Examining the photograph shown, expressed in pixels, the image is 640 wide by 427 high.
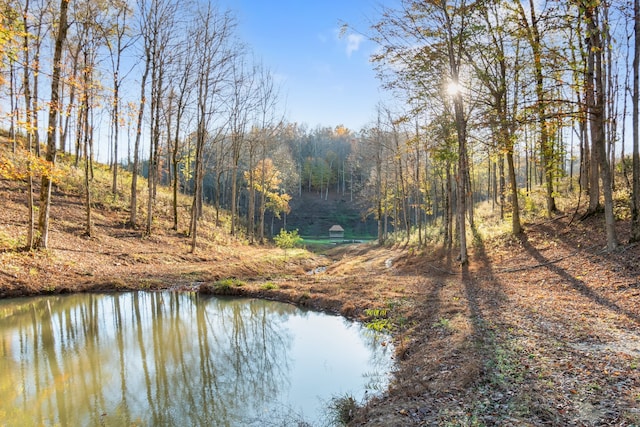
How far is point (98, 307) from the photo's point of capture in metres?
11.6

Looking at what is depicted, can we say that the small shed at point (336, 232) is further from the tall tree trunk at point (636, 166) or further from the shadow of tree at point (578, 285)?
the tall tree trunk at point (636, 166)

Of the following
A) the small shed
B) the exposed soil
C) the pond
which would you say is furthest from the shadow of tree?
the small shed

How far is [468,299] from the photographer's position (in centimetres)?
995

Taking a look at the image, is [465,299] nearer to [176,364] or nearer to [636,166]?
[636,166]

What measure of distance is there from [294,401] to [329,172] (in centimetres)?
7420

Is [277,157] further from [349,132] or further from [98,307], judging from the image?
[349,132]

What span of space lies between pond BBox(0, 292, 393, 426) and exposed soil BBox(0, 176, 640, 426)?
1012mm

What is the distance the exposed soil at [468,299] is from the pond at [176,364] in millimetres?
1012

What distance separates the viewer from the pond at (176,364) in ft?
17.9

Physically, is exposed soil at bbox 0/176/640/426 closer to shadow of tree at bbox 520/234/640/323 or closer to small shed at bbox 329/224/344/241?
shadow of tree at bbox 520/234/640/323

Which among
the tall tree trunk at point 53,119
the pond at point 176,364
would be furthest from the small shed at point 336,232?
the pond at point 176,364

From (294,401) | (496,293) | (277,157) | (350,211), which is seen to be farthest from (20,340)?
(350,211)

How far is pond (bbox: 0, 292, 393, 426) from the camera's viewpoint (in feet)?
17.9

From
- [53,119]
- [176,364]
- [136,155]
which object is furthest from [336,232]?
[176,364]
